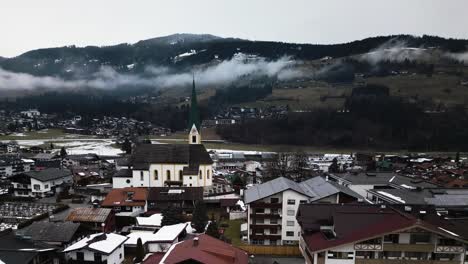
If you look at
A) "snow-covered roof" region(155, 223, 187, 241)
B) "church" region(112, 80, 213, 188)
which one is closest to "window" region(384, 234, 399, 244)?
"snow-covered roof" region(155, 223, 187, 241)

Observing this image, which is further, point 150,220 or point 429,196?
point 429,196

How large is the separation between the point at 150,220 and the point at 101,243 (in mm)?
7722

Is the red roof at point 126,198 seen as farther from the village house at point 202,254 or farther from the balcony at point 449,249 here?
the balcony at point 449,249

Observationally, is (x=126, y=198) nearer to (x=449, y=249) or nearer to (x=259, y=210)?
(x=259, y=210)

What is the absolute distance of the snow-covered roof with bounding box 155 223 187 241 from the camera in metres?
27.1

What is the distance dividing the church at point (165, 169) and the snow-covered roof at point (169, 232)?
1680cm

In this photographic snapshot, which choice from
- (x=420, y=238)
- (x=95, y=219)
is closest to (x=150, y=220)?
(x=95, y=219)

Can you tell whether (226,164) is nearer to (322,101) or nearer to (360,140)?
(360,140)

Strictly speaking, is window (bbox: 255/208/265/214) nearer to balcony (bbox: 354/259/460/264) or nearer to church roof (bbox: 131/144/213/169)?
balcony (bbox: 354/259/460/264)

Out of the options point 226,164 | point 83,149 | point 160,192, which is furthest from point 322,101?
point 160,192

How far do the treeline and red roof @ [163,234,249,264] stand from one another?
100 m

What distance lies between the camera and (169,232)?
28391mm

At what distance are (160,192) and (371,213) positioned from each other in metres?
23.8

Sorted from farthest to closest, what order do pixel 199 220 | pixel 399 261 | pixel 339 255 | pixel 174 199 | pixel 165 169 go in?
pixel 165 169 < pixel 174 199 < pixel 199 220 < pixel 339 255 < pixel 399 261
